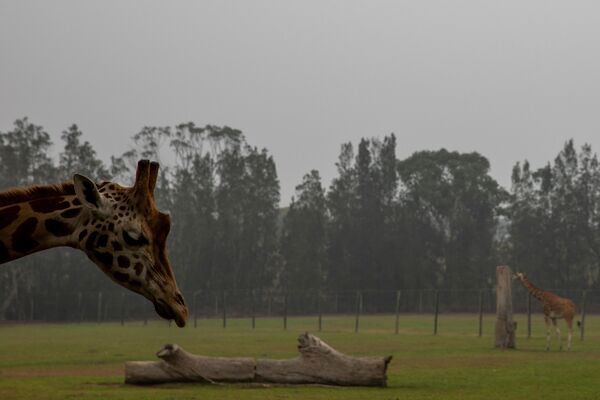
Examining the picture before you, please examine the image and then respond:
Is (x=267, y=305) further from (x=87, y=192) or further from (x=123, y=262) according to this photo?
(x=87, y=192)

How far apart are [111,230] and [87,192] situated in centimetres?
28

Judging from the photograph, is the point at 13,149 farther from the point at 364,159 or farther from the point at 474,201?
the point at 474,201

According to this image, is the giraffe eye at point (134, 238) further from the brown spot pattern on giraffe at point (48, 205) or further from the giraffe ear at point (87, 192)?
the brown spot pattern on giraffe at point (48, 205)

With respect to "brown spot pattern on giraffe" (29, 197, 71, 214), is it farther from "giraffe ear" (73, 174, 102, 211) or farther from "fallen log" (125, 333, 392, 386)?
"fallen log" (125, 333, 392, 386)

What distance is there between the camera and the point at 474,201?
111 m

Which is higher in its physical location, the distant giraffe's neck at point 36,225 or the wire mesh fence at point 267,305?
the distant giraffe's neck at point 36,225

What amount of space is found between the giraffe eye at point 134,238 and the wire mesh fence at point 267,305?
70.0 metres

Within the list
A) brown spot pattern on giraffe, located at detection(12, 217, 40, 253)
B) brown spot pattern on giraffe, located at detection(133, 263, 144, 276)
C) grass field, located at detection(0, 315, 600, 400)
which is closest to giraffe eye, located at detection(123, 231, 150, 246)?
brown spot pattern on giraffe, located at detection(133, 263, 144, 276)

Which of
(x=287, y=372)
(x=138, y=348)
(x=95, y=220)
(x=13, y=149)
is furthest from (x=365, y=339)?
(x=13, y=149)

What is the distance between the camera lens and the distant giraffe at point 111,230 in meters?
6.05

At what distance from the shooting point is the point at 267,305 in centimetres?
9112

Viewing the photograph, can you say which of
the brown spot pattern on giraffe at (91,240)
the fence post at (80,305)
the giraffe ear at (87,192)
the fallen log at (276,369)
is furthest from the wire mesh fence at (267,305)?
the giraffe ear at (87,192)

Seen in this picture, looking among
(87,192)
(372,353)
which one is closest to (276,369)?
(372,353)

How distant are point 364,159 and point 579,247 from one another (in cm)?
2271
